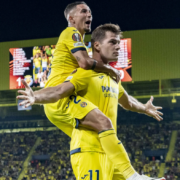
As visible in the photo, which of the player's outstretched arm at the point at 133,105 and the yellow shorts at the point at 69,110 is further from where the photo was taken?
the player's outstretched arm at the point at 133,105

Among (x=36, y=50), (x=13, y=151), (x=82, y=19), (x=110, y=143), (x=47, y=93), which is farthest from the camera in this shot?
(x=13, y=151)

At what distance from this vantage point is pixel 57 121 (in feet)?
15.5

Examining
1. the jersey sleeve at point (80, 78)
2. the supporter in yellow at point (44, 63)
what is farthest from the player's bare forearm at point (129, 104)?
the supporter in yellow at point (44, 63)

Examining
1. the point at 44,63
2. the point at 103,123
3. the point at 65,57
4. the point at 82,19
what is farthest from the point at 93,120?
the point at 44,63

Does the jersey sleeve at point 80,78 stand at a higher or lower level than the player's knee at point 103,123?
higher

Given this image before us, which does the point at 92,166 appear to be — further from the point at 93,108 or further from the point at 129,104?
the point at 129,104

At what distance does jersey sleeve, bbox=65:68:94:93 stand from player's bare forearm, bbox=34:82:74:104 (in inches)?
2.7

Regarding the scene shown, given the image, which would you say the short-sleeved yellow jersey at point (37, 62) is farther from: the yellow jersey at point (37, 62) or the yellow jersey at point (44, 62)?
the yellow jersey at point (44, 62)

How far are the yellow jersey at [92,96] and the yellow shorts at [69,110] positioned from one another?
0.18ft

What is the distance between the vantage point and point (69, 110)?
14.7ft

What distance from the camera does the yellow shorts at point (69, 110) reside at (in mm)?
4359

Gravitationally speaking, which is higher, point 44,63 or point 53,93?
point 44,63

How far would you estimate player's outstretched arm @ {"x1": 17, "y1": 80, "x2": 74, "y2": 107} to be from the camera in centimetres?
397

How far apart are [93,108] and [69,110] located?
336 millimetres
